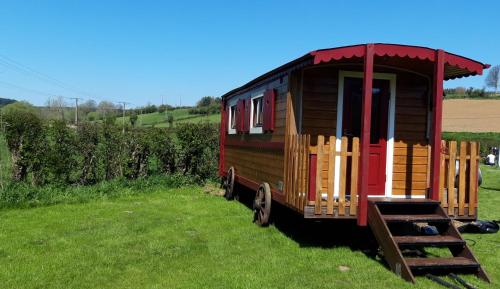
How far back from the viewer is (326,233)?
312 inches

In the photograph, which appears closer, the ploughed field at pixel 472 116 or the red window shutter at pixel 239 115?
the red window shutter at pixel 239 115

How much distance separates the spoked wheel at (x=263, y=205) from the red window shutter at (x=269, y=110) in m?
1.05

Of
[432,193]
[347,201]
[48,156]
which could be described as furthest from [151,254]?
[48,156]

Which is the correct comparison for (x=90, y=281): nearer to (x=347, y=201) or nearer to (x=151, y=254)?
(x=151, y=254)

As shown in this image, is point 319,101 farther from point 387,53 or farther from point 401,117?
point 401,117

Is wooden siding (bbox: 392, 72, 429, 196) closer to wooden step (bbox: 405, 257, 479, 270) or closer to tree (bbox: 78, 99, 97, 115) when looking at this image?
wooden step (bbox: 405, 257, 479, 270)

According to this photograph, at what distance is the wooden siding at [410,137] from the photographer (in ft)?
24.9

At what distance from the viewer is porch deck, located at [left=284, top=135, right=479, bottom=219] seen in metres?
6.26

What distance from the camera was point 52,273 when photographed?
5.34m

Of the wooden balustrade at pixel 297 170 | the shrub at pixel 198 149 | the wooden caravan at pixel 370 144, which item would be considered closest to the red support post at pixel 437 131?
the wooden caravan at pixel 370 144

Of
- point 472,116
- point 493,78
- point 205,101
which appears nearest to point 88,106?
point 205,101

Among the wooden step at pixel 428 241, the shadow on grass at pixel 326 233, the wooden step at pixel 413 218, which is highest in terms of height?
the wooden step at pixel 413 218

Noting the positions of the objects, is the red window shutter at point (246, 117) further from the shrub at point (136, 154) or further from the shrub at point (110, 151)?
the shrub at point (110, 151)

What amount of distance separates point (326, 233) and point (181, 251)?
269 centimetres
